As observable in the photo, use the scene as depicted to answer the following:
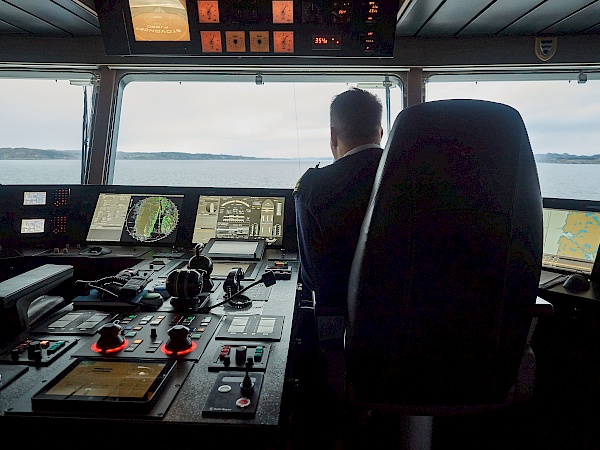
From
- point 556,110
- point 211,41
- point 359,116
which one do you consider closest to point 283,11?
point 211,41

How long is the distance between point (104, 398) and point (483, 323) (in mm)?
813

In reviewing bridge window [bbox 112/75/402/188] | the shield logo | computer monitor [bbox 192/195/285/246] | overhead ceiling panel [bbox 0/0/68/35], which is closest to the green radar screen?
computer monitor [bbox 192/195/285/246]

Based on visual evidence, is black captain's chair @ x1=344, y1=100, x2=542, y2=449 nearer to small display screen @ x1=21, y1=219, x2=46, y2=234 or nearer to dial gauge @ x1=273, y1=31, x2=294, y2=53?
dial gauge @ x1=273, y1=31, x2=294, y2=53

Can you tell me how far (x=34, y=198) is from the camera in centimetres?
238

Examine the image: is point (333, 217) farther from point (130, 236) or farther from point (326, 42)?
point (130, 236)

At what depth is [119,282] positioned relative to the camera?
1424mm

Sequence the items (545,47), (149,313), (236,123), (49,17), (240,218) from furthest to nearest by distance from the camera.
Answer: (236,123) < (545,47) < (49,17) < (240,218) < (149,313)

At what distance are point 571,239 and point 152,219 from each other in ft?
6.66

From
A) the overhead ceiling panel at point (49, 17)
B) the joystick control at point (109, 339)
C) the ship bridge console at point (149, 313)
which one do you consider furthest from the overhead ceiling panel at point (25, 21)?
the joystick control at point (109, 339)

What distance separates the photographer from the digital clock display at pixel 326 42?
2131mm

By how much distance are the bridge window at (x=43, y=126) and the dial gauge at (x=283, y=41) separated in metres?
1.40

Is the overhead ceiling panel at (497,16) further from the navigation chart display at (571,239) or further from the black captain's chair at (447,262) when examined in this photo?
the black captain's chair at (447,262)

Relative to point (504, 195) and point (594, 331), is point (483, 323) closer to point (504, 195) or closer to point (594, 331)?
point (504, 195)

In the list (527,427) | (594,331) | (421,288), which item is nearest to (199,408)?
(421,288)
